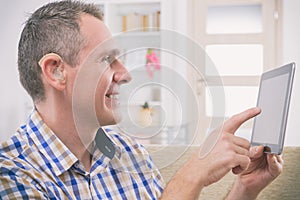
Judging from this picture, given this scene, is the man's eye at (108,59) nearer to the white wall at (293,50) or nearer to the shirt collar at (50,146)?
the shirt collar at (50,146)

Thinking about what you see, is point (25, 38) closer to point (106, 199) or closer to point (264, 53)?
point (106, 199)

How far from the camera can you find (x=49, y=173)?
88 cm

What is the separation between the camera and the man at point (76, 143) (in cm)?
82

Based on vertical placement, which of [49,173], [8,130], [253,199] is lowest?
[8,130]

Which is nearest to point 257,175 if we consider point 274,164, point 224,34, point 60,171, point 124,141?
point 274,164

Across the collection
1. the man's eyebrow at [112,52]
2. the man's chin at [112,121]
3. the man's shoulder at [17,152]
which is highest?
the man's eyebrow at [112,52]

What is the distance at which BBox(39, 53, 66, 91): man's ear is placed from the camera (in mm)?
925

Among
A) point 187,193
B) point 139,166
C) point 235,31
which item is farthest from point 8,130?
point 187,193

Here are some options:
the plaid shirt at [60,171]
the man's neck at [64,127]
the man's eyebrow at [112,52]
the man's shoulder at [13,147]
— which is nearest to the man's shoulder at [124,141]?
the plaid shirt at [60,171]

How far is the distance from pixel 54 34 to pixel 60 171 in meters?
0.27

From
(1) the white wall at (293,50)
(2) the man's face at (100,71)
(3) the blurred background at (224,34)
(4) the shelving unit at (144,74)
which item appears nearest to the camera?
(4) the shelving unit at (144,74)

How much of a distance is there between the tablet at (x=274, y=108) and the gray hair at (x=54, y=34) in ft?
1.19

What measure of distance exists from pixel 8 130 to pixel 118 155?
3327 mm

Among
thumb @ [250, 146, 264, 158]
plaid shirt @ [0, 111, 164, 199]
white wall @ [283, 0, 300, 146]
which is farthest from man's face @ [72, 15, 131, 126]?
white wall @ [283, 0, 300, 146]
